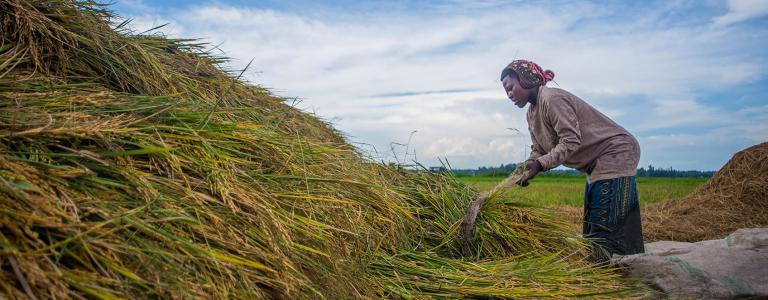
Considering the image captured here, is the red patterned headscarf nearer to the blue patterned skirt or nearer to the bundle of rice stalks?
the blue patterned skirt

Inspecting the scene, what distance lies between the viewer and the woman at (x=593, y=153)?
405 centimetres

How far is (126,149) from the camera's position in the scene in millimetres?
1914

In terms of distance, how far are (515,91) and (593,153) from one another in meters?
0.69

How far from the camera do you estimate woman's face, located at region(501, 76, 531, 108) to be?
13.9ft

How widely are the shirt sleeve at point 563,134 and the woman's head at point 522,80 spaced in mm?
228

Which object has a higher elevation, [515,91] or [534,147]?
[515,91]

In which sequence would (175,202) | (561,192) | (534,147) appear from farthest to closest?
(561,192) < (534,147) < (175,202)

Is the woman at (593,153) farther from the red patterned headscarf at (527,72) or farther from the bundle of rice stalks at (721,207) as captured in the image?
the bundle of rice stalks at (721,207)

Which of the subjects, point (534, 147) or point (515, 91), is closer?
point (515, 91)

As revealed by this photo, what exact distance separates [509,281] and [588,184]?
6.03 feet

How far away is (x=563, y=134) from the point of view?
405cm

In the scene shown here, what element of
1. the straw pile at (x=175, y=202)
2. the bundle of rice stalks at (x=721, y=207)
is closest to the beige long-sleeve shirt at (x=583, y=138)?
the straw pile at (x=175, y=202)

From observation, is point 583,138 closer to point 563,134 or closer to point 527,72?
point 563,134

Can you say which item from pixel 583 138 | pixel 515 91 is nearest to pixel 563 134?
pixel 583 138
